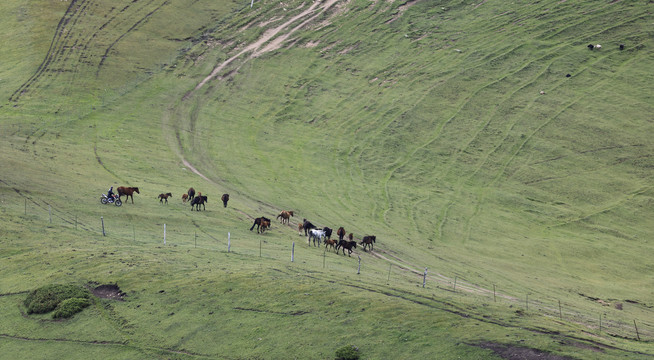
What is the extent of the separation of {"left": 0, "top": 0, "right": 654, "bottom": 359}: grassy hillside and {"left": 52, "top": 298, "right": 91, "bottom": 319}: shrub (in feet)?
1.22

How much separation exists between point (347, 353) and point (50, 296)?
15429mm

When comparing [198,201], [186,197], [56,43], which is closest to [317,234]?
[198,201]

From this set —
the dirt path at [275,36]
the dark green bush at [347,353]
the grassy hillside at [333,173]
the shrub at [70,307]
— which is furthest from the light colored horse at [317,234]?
the dirt path at [275,36]

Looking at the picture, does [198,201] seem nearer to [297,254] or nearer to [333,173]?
[297,254]

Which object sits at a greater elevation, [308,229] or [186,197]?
[186,197]

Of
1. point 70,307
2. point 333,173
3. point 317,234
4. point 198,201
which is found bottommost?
point 70,307

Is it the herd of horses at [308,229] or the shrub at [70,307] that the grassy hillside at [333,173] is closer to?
the shrub at [70,307]

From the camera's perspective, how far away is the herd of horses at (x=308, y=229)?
148 ft

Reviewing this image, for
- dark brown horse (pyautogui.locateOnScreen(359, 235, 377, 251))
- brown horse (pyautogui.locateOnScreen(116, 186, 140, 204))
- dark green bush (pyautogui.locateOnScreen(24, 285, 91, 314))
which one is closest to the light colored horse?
dark brown horse (pyautogui.locateOnScreen(359, 235, 377, 251))

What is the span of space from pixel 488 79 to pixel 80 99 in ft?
170

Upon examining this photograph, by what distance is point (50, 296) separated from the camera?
31.5 metres

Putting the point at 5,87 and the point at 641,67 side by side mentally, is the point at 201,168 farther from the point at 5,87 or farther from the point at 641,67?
the point at 641,67

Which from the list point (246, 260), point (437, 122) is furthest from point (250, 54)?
point (246, 260)

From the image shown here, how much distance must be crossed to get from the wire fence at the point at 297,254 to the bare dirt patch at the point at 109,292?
251 inches
